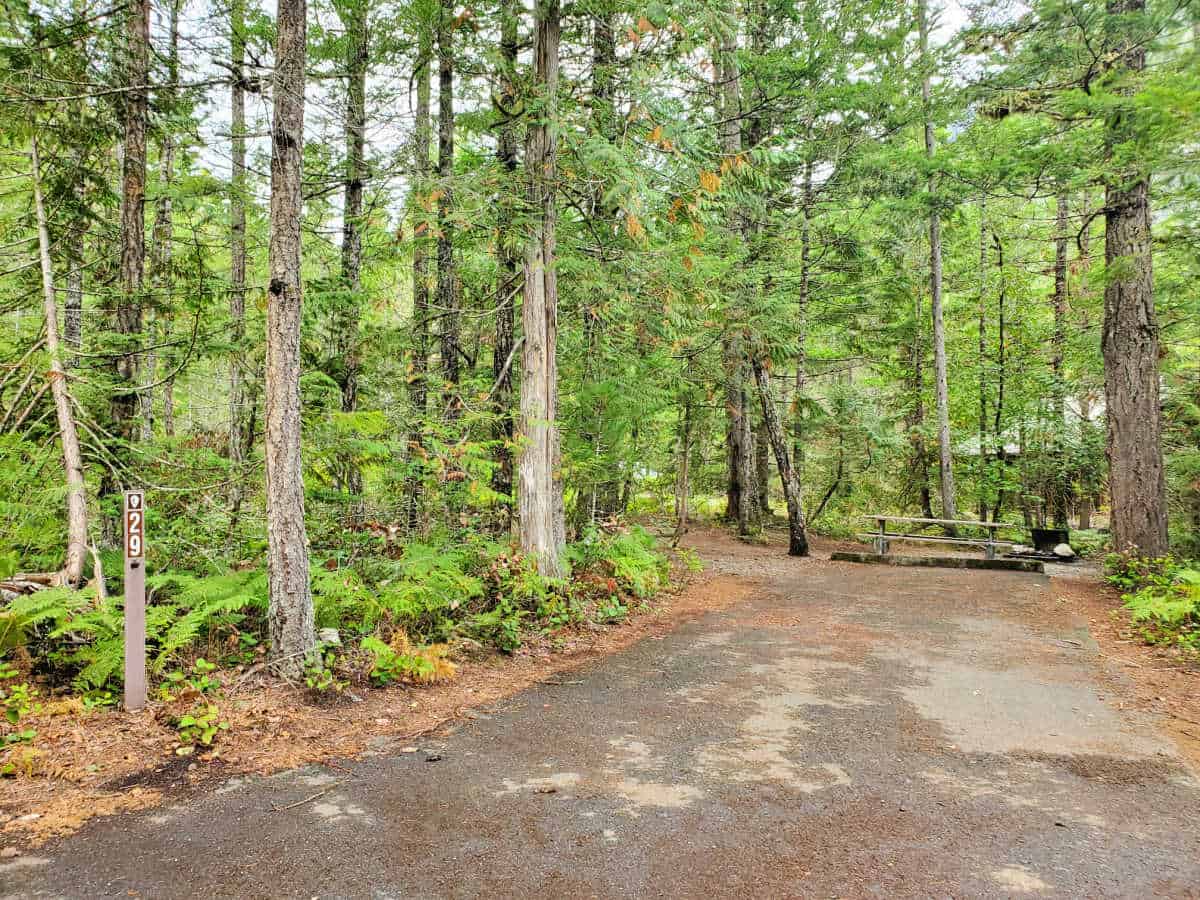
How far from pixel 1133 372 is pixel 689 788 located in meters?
10.2

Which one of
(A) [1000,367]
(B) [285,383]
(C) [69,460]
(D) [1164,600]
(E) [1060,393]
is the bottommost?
(D) [1164,600]

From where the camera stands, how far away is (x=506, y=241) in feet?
25.0

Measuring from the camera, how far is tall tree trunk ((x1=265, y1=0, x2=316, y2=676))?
504 cm

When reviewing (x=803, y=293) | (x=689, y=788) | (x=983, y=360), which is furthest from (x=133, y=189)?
(x=983, y=360)

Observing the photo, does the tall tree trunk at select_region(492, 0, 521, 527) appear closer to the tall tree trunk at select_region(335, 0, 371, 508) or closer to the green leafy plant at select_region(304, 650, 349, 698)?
the tall tree trunk at select_region(335, 0, 371, 508)

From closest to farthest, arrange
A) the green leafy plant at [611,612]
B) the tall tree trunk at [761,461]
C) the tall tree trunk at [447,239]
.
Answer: the green leafy plant at [611,612], the tall tree trunk at [447,239], the tall tree trunk at [761,461]

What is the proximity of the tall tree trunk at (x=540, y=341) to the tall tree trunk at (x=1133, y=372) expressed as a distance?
8130 mm

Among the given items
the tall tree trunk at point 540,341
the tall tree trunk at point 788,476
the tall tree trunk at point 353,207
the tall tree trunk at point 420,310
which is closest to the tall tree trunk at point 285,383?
the tall tree trunk at point 420,310

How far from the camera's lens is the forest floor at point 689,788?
117 inches

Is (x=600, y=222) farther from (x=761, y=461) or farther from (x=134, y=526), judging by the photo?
(x=761, y=461)

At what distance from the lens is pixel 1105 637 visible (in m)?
7.36

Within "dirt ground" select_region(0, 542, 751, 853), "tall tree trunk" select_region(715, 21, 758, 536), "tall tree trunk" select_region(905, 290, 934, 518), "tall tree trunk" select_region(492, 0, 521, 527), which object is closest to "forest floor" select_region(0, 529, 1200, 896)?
"dirt ground" select_region(0, 542, 751, 853)

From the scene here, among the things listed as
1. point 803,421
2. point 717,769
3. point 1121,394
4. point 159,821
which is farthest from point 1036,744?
point 803,421

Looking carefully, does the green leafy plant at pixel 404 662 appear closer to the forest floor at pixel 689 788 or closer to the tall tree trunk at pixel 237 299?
the forest floor at pixel 689 788
